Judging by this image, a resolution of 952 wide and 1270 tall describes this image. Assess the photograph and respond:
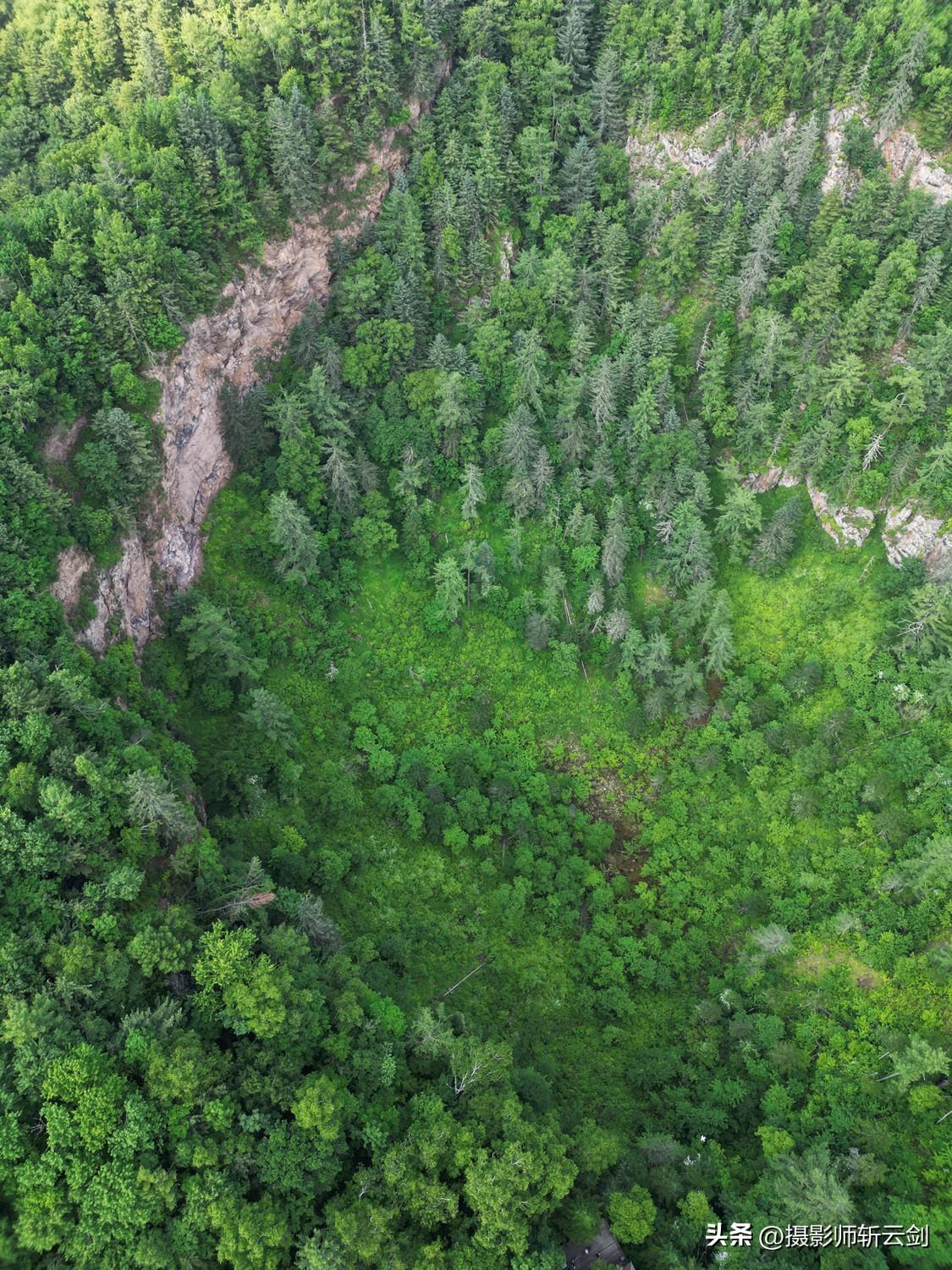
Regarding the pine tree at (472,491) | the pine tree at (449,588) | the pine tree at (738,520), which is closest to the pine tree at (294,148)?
the pine tree at (472,491)

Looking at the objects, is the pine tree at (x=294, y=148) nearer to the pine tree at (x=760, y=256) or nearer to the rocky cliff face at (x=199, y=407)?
the rocky cliff face at (x=199, y=407)

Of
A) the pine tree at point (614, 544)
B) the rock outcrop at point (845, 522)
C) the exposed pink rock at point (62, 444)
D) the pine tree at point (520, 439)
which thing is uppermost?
the exposed pink rock at point (62, 444)

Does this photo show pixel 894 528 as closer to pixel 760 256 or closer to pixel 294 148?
pixel 760 256

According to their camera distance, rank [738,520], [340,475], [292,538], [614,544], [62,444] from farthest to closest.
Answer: [738,520], [614,544], [340,475], [292,538], [62,444]

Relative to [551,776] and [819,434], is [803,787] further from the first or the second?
[819,434]

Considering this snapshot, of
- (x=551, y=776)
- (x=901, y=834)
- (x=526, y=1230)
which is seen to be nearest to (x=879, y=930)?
(x=901, y=834)

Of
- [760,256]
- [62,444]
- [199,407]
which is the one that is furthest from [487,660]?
[760,256]

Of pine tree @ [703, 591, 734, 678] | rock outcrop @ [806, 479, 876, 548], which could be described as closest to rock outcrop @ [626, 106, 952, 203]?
rock outcrop @ [806, 479, 876, 548]
